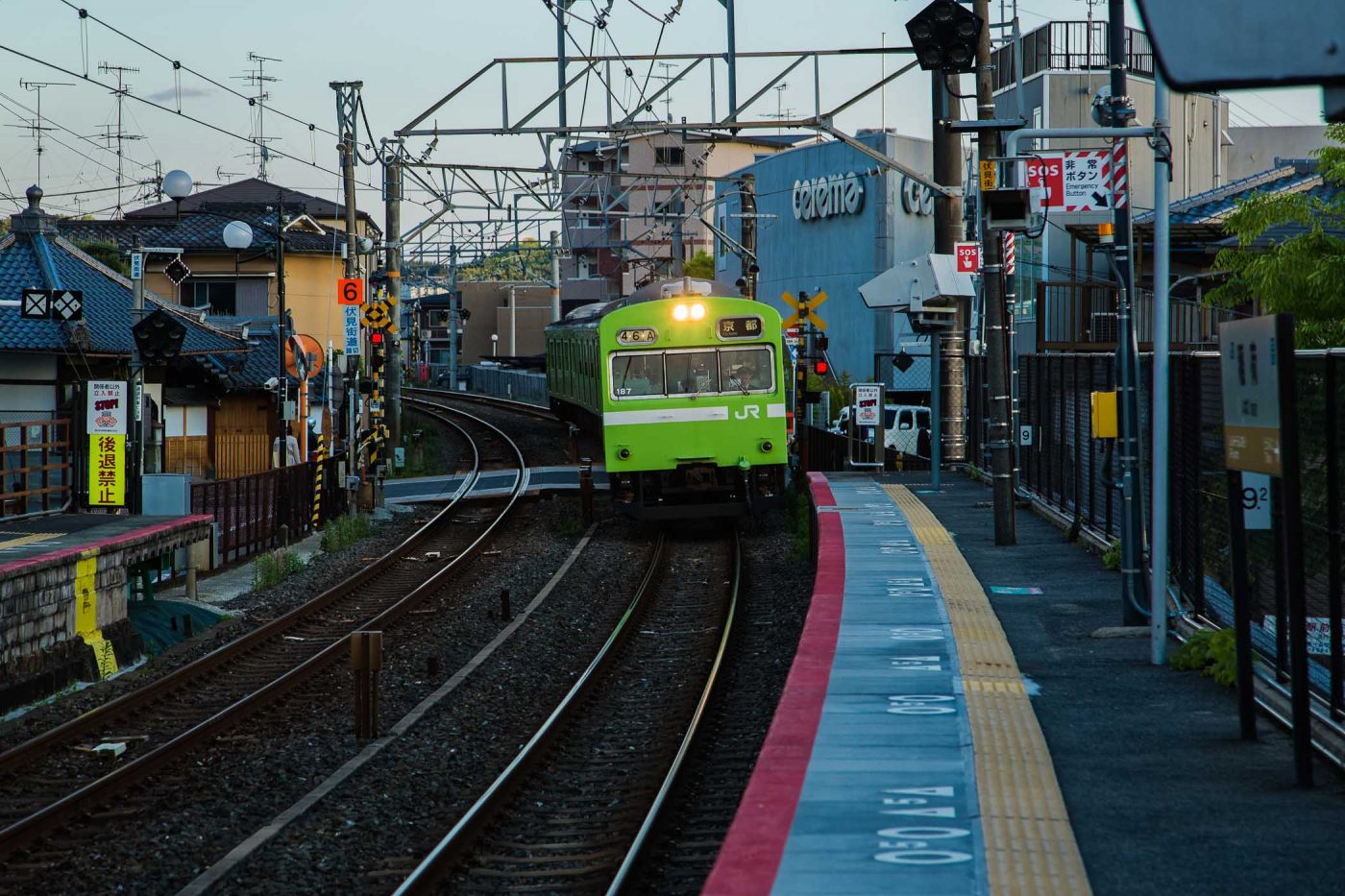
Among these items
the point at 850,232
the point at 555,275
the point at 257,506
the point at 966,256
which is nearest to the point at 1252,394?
the point at 966,256

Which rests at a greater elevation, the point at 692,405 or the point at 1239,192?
the point at 1239,192

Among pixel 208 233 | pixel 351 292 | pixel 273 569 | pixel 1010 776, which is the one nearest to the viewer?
pixel 1010 776

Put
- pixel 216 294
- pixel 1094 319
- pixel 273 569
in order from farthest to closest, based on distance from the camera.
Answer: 1. pixel 216 294
2. pixel 1094 319
3. pixel 273 569

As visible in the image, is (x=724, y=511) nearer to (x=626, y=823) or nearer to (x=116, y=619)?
(x=116, y=619)

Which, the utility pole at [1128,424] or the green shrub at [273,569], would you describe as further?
the green shrub at [273,569]

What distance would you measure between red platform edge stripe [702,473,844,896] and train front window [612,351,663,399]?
373 inches

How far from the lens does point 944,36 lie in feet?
49.7

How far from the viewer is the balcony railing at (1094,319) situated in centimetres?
2647

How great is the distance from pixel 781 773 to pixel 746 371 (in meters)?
15.1

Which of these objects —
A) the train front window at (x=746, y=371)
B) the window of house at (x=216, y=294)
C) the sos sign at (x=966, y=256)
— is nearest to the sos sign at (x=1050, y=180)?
the sos sign at (x=966, y=256)

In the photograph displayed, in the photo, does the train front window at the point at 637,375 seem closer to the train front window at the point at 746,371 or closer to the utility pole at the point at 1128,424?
the train front window at the point at 746,371

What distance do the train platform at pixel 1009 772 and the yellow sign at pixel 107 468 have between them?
10619mm

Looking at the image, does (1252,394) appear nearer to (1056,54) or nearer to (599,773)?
(599,773)

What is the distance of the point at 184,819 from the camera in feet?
29.3
